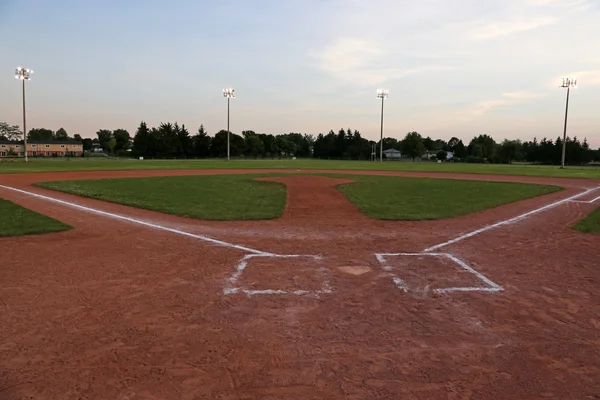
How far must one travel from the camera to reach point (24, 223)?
10.4 metres

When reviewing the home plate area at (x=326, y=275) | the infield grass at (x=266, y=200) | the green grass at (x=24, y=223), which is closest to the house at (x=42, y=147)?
the infield grass at (x=266, y=200)

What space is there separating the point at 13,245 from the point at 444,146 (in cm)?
18421

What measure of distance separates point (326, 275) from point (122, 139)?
15912 centimetres

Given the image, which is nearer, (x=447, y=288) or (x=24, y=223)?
(x=447, y=288)

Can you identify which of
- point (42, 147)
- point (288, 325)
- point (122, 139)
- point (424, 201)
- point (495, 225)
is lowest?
point (288, 325)

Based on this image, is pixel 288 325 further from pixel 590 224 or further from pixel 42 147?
pixel 42 147

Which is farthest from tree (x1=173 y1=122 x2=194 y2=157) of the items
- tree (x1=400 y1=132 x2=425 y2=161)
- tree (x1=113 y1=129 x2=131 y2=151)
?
tree (x1=400 y1=132 x2=425 y2=161)

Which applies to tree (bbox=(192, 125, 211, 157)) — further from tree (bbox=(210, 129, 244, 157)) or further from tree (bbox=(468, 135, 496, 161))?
tree (bbox=(468, 135, 496, 161))

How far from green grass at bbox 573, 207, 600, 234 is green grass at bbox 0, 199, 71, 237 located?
13.3 metres

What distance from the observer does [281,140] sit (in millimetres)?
123562

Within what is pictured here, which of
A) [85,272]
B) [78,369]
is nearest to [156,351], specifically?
[78,369]

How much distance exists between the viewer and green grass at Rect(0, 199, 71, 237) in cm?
950

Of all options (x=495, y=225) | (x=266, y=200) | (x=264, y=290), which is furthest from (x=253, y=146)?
(x=264, y=290)

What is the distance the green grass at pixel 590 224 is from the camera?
10.3 metres
